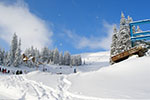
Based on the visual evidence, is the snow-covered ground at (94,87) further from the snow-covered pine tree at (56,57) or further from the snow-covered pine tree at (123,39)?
the snow-covered pine tree at (56,57)

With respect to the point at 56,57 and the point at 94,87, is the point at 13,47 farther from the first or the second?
the point at 94,87

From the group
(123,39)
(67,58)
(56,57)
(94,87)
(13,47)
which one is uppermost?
(13,47)

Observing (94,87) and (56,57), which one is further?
(56,57)

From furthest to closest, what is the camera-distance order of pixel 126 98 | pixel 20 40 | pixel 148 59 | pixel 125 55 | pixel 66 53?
pixel 66 53, pixel 20 40, pixel 125 55, pixel 148 59, pixel 126 98

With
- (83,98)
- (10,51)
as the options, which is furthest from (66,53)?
(83,98)

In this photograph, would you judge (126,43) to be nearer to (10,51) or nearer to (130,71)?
(130,71)

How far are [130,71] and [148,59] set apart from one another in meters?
2.03

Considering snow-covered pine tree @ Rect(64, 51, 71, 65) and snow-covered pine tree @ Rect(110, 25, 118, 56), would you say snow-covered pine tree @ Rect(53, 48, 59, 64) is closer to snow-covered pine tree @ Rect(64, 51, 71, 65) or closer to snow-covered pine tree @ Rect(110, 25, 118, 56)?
snow-covered pine tree @ Rect(64, 51, 71, 65)

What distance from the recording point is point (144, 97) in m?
4.04

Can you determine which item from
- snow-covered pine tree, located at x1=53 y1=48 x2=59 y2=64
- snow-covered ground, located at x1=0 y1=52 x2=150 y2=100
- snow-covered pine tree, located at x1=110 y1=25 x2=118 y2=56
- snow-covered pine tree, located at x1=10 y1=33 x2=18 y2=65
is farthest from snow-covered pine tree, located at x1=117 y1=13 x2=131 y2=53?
snow-covered pine tree, located at x1=53 y1=48 x2=59 y2=64

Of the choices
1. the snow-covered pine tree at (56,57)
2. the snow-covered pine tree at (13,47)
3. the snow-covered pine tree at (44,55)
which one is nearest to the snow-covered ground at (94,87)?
the snow-covered pine tree at (13,47)

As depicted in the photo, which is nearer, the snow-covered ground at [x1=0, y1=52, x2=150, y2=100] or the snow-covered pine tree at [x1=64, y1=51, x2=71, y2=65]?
the snow-covered ground at [x1=0, y1=52, x2=150, y2=100]

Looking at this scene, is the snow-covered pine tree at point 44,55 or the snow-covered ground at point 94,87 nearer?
the snow-covered ground at point 94,87

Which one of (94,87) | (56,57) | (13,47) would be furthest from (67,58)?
(94,87)
